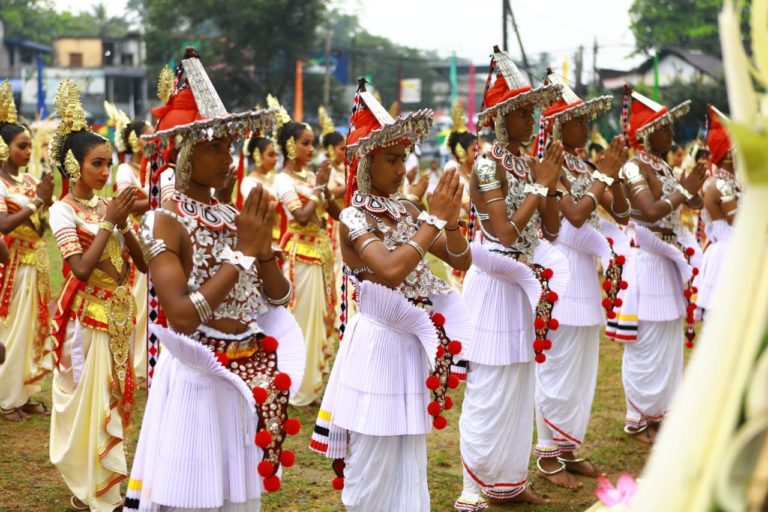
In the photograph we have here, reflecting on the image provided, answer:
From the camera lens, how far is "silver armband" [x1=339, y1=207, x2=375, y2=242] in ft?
14.4

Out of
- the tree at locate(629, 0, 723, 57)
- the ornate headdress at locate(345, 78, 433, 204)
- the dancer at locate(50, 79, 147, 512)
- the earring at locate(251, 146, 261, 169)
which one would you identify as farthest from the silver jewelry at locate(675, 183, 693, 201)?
the tree at locate(629, 0, 723, 57)

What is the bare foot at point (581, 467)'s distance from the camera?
21.5ft

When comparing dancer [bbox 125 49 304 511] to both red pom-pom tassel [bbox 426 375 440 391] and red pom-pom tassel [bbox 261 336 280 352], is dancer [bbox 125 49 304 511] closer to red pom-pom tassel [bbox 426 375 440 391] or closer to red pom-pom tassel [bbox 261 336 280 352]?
red pom-pom tassel [bbox 261 336 280 352]

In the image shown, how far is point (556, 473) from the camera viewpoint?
6.41 m

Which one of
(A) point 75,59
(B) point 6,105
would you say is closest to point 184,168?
(B) point 6,105

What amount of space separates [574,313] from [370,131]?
2.66m

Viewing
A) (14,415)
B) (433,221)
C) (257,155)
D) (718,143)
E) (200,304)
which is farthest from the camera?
(257,155)

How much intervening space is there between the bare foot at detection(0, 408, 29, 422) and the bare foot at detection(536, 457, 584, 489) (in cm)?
431

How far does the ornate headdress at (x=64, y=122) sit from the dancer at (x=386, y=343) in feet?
5.99

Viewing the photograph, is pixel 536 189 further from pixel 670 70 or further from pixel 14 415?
pixel 670 70

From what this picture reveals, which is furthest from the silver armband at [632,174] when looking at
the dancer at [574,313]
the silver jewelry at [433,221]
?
the silver jewelry at [433,221]

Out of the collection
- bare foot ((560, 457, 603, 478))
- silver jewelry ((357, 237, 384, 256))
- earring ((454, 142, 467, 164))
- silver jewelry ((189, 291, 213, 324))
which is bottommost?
bare foot ((560, 457, 603, 478))

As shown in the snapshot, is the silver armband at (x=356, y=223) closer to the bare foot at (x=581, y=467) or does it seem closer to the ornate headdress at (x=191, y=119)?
the ornate headdress at (x=191, y=119)

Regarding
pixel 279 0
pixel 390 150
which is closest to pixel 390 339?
pixel 390 150
